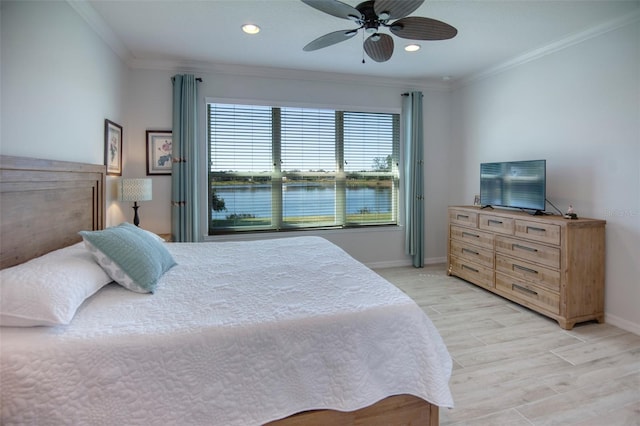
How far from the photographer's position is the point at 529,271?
128 inches

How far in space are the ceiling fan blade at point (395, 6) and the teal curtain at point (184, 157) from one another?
265 centimetres

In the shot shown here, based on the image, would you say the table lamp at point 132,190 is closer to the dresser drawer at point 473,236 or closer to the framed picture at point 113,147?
the framed picture at point 113,147

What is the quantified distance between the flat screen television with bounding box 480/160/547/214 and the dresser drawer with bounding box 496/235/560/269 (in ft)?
1.29

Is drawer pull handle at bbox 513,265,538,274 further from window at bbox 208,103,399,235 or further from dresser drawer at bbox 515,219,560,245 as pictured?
window at bbox 208,103,399,235

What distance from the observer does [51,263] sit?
5.02 ft

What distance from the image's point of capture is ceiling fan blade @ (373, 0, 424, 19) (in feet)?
6.33

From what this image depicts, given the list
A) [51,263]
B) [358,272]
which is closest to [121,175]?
[51,263]

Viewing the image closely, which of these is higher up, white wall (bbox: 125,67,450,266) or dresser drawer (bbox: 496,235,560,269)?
white wall (bbox: 125,67,450,266)

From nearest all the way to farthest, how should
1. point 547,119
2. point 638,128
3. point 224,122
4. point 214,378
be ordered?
point 214,378 → point 638,128 → point 547,119 → point 224,122

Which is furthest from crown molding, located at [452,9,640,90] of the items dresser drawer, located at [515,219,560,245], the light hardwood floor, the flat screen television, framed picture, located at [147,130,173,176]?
framed picture, located at [147,130,173,176]

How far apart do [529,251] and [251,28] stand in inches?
137

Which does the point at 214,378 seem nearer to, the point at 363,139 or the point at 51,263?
the point at 51,263

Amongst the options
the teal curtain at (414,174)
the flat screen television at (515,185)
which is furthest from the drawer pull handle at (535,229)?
the teal curtain at (414,174)

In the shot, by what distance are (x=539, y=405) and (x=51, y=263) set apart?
2720 mm
